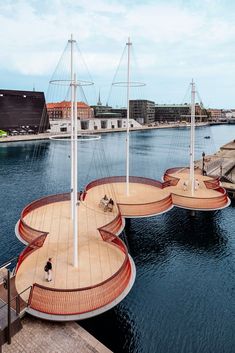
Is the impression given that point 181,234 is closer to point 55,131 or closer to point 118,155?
point 118,155

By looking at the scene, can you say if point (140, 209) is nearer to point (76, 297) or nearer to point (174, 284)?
point (174, 284)

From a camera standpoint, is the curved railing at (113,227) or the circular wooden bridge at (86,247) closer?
the circular wooden bridge at (86,247)

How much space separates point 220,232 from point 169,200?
7.50m

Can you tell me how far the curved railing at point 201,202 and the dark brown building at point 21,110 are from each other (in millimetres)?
100657

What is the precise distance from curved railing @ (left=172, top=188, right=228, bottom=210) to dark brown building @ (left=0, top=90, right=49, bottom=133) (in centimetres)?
10066

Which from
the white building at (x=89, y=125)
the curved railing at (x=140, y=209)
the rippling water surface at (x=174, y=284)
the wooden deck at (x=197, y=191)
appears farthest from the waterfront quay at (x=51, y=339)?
the white building at (x=89, y=125)

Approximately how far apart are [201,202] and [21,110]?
114882mm

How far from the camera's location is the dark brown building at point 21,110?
407ft

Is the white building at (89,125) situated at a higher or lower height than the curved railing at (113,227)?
higher

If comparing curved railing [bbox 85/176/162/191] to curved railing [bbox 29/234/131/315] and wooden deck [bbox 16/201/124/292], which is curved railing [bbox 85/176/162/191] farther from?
curved railing [bbox 29/234/131/315]

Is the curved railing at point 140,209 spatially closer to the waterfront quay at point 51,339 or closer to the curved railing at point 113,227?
the curved railing at point 113,227

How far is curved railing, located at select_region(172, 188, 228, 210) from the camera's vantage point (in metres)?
30.0

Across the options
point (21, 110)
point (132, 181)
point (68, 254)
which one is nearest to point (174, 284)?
point (68, 254)

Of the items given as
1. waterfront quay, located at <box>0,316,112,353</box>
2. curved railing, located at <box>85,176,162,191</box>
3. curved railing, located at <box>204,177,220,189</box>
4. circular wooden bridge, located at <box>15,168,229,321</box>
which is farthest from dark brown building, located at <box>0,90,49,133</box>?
waterfront quay, located at <box>0,316,112,353</box>
